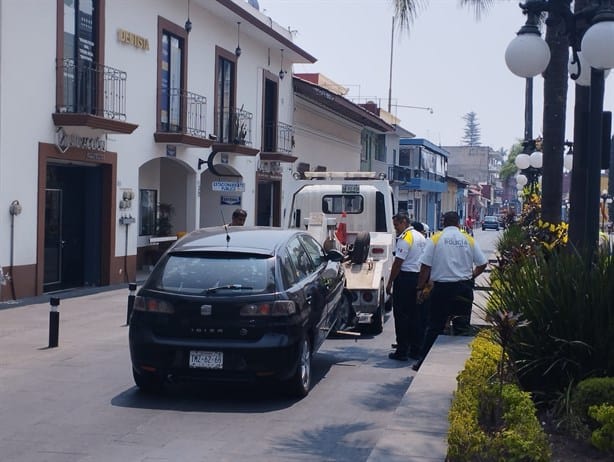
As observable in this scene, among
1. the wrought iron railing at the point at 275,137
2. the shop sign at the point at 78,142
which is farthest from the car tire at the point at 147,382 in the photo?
the wrought iron railing at the point at 275,137

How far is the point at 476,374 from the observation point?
6.15 m

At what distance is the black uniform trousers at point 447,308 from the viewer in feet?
31.7

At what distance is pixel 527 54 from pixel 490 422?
469 cm

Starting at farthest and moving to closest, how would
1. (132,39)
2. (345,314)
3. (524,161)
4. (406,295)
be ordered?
(524,161) < (132,39) < (345,314) < (406,295)

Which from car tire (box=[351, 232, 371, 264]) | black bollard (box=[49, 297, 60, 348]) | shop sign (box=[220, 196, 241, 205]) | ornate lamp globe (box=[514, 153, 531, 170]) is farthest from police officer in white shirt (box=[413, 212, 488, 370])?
ornate lamp globe (box=[514, 153, 531, 170])

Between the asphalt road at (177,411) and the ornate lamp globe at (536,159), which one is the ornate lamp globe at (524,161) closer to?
the ornate lamp globe at (536,159)

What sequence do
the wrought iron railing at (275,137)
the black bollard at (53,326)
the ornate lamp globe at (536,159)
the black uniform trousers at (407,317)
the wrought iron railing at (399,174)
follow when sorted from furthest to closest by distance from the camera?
1. the wrought iron railing at (399,174)
2. the wrought iron railing at (275,137)
3. the ornate lamp globe at (536,159)
4. the black bollard at (53,326)
5. the black uniform trousers at (407,317)

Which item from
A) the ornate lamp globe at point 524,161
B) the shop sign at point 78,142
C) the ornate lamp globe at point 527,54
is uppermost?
the ornate lamp globe at point 524,161

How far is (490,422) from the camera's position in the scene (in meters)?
5.55

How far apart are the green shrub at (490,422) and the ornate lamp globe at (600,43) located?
321 centimetres

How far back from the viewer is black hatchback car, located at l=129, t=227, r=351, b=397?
26.6 ft

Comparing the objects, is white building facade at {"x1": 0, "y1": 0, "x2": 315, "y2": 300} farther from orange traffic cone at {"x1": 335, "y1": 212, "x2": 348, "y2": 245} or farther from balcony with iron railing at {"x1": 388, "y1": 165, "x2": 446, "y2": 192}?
balcony with iron railing at {"x1": 388, "y1": 165, "x2": 446, "y2": 192}

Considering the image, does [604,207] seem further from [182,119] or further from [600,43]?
[600,43]

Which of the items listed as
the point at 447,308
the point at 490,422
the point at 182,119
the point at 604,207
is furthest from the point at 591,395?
the point at 604,207
